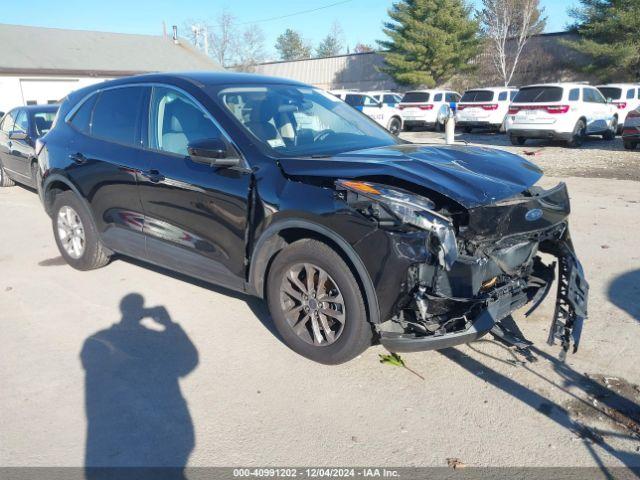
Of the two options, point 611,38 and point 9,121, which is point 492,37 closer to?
point 611,38

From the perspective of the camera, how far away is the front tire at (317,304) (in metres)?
3.50

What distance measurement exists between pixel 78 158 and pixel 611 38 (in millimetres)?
32977

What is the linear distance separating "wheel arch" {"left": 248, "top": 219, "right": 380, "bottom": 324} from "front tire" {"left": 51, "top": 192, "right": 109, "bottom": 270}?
2291mm

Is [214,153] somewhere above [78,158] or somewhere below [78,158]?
above

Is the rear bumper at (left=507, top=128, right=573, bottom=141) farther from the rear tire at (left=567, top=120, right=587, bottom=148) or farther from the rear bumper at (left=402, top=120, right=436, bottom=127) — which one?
the rear bumper at (left=402, top=120, right=436, bottom=127)

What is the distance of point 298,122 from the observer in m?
4.49

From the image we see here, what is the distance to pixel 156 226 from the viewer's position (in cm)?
470

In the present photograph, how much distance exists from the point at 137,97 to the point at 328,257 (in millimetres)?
2537

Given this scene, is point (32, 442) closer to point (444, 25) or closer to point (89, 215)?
point (89, 215)

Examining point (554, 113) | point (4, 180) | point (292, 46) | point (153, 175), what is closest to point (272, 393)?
point (153, 175)

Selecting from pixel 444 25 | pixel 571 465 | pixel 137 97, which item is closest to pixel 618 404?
pixel 571 465

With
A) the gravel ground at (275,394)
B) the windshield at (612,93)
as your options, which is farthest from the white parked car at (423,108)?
the gravel ground at (275,394)

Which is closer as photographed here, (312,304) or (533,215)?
(533,215)

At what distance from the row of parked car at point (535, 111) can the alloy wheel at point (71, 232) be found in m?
8.41
